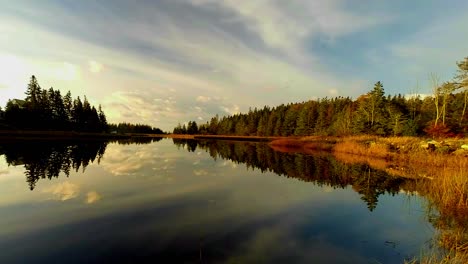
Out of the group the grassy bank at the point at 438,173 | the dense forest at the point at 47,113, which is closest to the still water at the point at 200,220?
the grassy bank at the point at 438,173

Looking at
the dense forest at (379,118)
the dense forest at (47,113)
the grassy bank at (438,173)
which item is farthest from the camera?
the dense forest at (47,113)

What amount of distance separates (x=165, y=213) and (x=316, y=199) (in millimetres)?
7427

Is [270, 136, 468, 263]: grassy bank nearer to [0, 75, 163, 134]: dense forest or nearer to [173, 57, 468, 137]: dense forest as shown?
[173, 57, 468, 137]: dense forest

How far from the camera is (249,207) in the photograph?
38.4ft

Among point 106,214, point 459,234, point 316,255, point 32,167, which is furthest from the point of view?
point 32,167

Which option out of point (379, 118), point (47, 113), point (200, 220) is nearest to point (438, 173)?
point (200, 220)

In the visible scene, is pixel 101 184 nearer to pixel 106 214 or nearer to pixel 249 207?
pixel 106 214

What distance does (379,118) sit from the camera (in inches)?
2317

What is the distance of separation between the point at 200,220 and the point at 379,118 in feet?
192

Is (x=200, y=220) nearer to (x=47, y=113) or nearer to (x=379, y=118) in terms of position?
(x=379, y=118)

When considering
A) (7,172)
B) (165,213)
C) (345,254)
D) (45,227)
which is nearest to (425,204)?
(345,254)

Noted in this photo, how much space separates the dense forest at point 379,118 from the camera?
47.9 meters

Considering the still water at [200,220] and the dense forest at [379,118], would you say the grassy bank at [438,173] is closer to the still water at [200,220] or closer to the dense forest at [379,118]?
the still water at [200,220]

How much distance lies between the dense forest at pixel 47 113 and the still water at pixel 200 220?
61.7 meters
